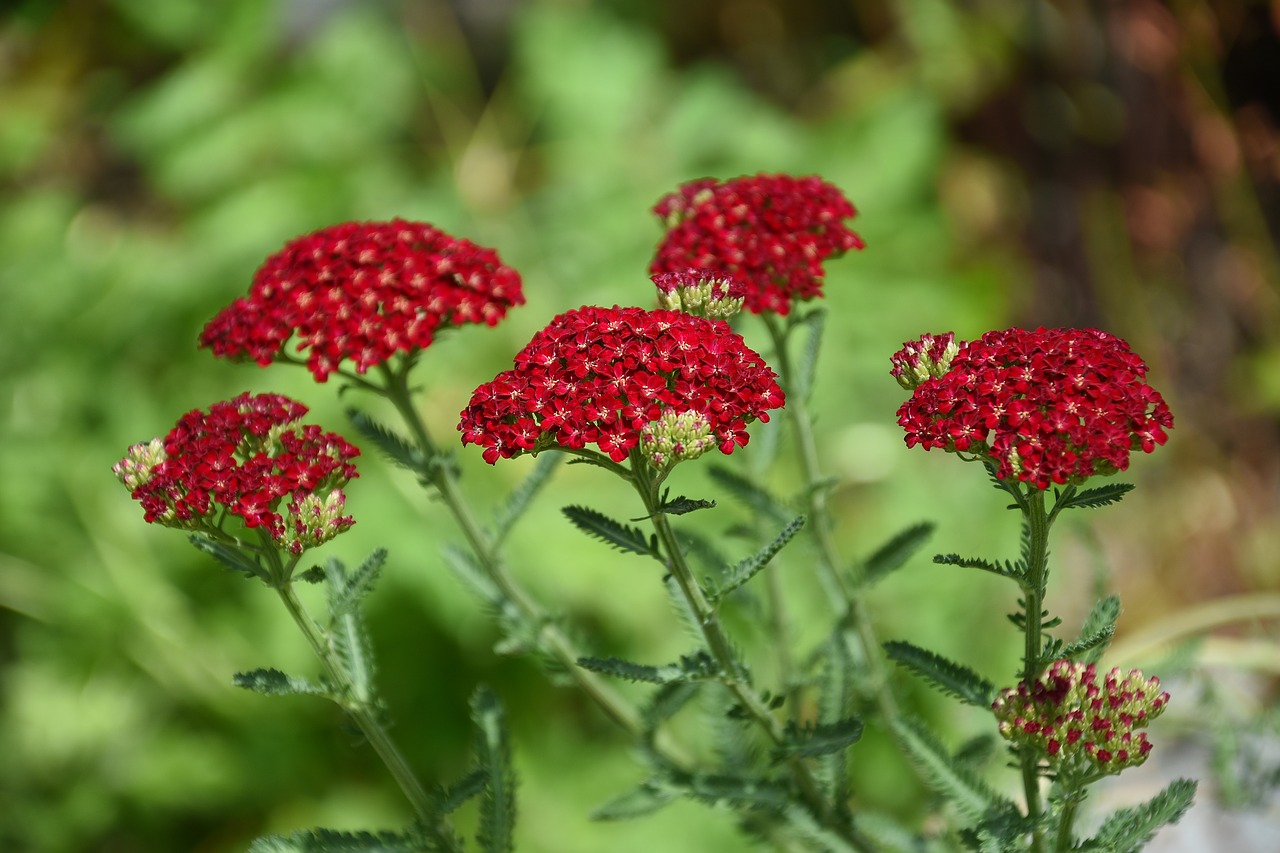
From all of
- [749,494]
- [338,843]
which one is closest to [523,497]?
[749,494]

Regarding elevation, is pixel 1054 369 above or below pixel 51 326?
below

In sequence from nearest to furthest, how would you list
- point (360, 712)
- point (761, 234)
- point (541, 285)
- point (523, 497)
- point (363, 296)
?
point (360, 712) → point (363, 296) → point (761, 234) → point (523, 497) → point (541, 285)

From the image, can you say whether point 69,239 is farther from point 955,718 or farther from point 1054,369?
point 1054,369

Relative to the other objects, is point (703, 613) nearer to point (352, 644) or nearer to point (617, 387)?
point (617, 387)

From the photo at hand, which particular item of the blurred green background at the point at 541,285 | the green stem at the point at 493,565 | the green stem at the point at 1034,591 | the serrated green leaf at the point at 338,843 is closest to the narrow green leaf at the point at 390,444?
the green stem at the point at 493,565

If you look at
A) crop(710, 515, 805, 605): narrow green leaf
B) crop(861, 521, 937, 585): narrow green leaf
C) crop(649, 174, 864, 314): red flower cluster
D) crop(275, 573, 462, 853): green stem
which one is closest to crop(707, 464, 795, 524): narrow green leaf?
crop(861, 521, 937, 585): narrow green leaf

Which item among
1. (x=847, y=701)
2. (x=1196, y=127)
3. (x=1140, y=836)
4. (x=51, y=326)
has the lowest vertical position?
(x=1140, y=836)

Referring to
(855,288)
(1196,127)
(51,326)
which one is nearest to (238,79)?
(51,326)
